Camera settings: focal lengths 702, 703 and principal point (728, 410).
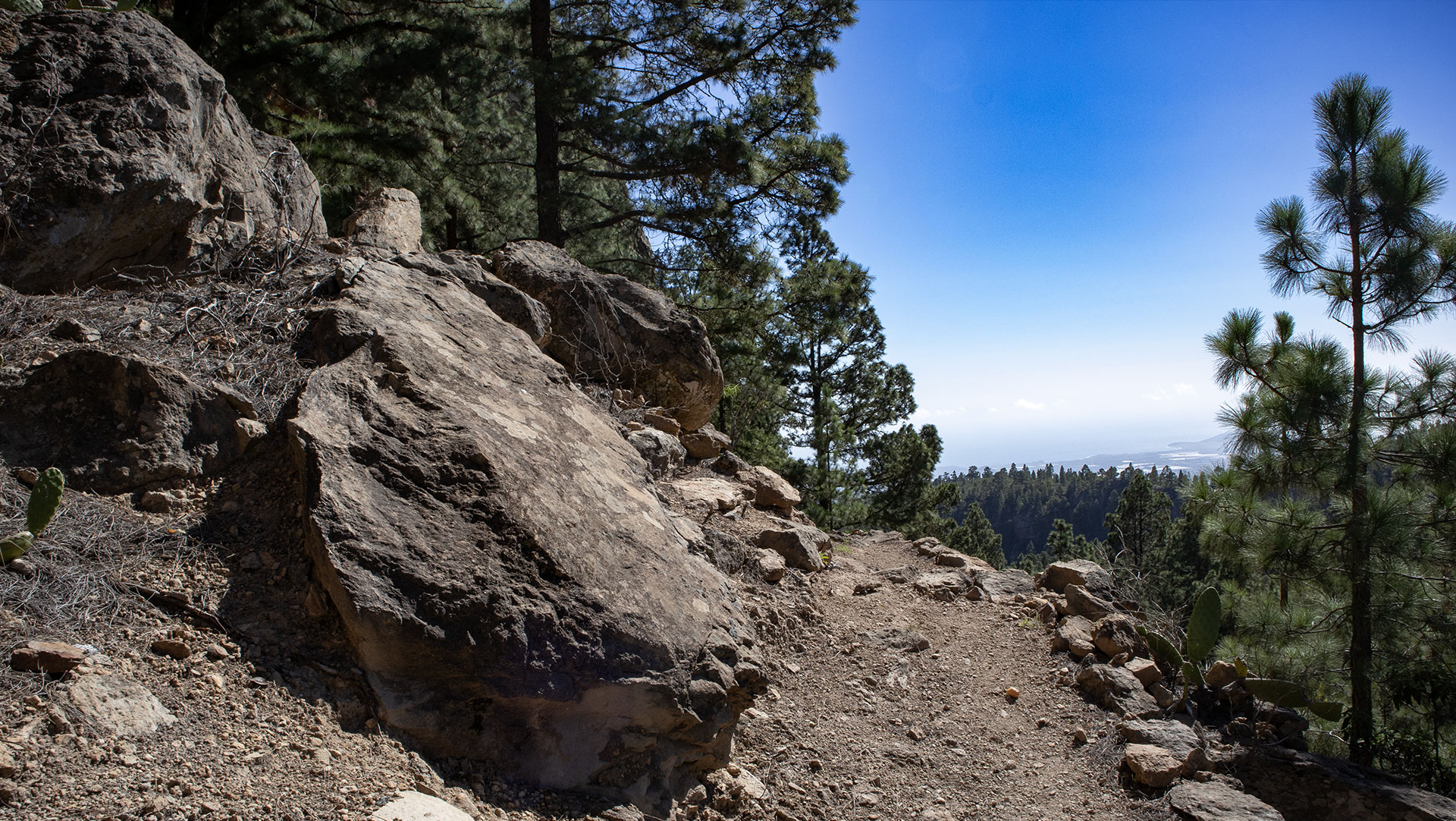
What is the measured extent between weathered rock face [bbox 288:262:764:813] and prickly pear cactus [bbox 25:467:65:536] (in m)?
0.62

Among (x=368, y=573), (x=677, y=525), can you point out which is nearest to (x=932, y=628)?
(x=677, y=525)

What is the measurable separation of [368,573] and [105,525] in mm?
881

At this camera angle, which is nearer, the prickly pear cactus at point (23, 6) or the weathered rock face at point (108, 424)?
the weathered rock face at point (108, 424)

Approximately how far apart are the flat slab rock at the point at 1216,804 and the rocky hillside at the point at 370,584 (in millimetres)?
19

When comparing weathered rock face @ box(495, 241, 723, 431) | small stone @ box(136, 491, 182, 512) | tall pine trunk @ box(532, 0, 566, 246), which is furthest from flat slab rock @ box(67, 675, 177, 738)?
tall pine trunk @ box(532, 0, 566, 246)

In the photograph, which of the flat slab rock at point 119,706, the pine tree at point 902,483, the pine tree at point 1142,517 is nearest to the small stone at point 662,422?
the flat slab rock at point 119,706

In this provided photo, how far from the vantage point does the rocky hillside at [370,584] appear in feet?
6.27

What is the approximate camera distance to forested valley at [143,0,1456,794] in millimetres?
5828

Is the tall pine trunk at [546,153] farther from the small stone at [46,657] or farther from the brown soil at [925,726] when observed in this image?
the small stone at [46,657]

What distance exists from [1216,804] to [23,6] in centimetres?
744

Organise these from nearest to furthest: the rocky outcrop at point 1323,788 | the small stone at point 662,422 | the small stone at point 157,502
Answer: the small stone at point 157,502 → the rocky outcrop at point 1323,788 → the small stone at point 662,422

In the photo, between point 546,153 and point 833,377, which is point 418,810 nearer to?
point 546,153

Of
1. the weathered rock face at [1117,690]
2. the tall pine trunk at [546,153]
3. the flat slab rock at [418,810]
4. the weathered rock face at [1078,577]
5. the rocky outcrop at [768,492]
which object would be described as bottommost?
the weathered rock face at [1117,690]

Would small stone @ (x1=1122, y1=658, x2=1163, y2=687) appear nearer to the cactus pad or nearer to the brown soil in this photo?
the cactus pad
